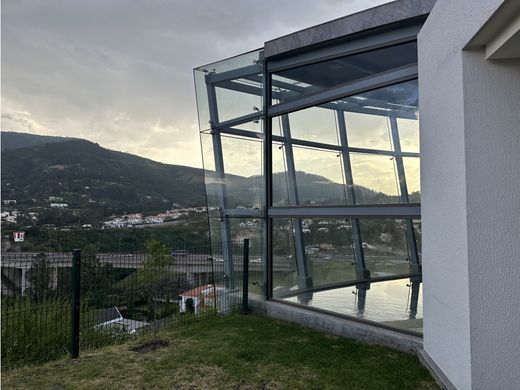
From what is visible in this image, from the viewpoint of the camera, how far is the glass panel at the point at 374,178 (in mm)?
5098

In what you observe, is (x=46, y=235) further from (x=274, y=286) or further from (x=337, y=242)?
(x=337, y=242)

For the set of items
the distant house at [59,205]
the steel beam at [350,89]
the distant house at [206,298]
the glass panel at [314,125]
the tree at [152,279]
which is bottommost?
the distant house at [206,298]

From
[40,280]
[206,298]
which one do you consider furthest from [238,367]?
[40,280]

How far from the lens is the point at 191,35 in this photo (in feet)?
36.5

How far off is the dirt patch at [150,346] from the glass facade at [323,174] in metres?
2.19

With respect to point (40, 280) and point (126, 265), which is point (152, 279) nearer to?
point (126, 265)

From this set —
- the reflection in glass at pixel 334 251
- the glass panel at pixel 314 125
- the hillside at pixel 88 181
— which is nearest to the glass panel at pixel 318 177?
the glass panel at pixel 314 125

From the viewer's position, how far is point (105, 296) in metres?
5.92

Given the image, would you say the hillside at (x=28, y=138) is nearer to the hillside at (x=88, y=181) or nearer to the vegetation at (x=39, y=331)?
the hillside at (x=88, y=181)

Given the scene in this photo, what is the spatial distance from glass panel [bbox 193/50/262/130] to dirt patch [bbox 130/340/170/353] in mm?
4058

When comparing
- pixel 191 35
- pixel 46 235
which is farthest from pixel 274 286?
pixel 46 235

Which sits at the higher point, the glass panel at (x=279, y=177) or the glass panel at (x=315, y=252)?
the glass panel at (x=279, y=177)

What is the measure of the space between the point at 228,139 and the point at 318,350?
4219 mm

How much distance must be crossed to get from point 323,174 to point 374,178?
93 centimetres
